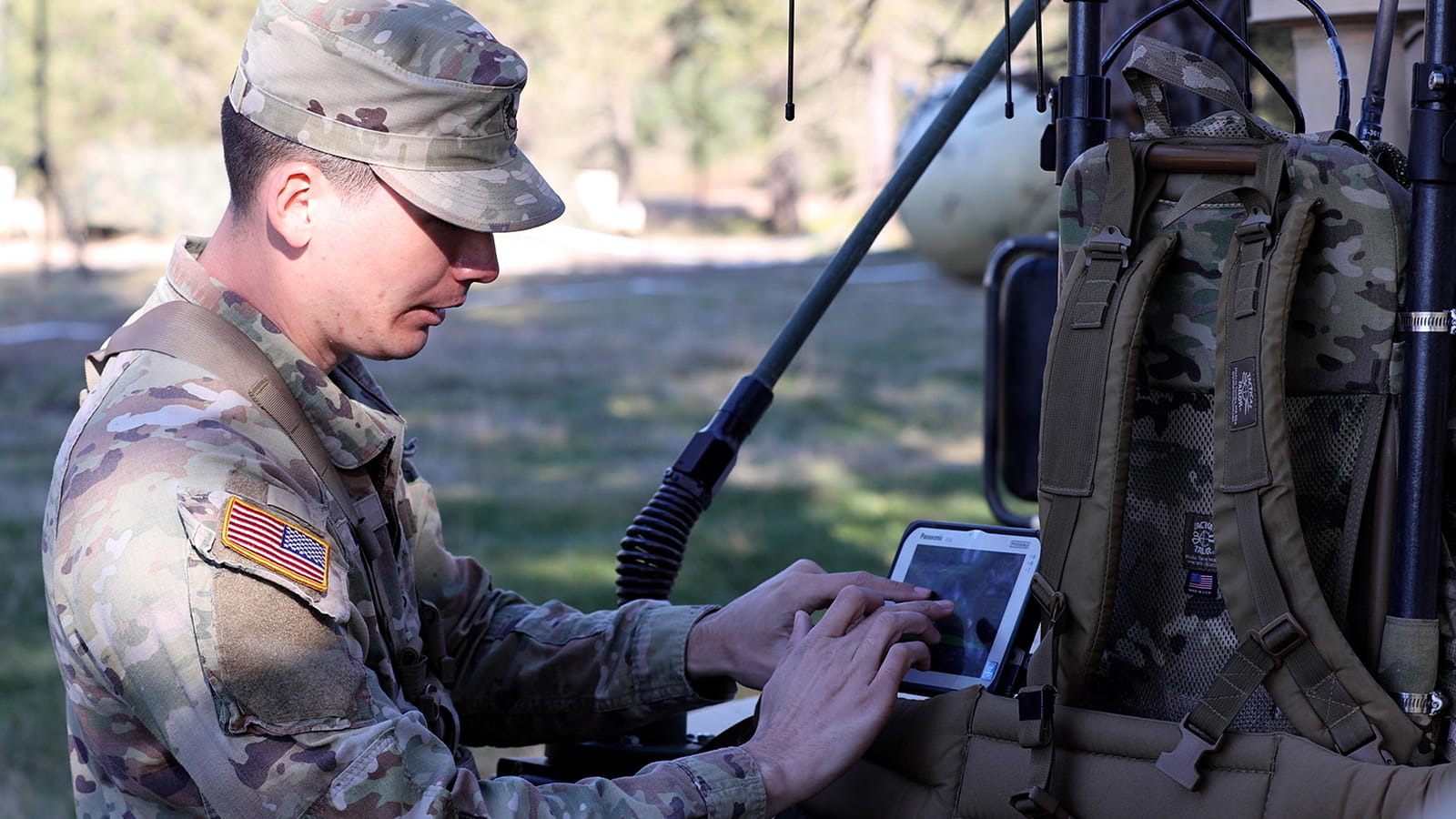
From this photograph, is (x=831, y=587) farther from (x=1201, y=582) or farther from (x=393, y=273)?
(x=393, y=273)

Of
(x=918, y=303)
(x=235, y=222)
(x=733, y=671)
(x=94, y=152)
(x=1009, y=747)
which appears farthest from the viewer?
(x=94, y=152)

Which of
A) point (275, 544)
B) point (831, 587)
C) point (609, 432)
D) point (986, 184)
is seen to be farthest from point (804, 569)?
point (609, 432)

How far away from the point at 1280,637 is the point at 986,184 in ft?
11.7

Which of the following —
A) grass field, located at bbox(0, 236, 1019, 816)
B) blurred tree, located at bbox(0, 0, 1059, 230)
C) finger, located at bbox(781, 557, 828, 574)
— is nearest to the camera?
finger, located at bbox(781, 557, 828, 574)

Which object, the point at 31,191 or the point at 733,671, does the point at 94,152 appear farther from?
the point at 733,671

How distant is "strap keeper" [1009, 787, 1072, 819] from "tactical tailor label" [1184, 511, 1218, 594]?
0.96ft

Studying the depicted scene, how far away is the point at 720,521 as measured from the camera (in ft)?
23.4

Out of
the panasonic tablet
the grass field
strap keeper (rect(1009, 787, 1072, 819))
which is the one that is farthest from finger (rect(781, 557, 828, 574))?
the grass field

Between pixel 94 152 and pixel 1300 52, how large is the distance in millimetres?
19830

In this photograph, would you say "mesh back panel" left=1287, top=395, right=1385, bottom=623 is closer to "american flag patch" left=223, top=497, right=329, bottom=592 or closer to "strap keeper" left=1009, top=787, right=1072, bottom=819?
"strap keeper" left=1009, top=787, right=1072, bottom=819

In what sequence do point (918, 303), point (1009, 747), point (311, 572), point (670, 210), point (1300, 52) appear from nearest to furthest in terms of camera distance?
point (311, 572)
point (1009, 747)
point (1300, 52)
point (918, 303)
point (670, 210)

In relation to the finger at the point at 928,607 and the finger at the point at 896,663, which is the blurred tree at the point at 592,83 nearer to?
the finger at the point at 928,607

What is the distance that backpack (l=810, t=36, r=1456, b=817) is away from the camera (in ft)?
4.93

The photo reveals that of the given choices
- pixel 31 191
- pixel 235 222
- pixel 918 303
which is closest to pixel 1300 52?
pixel 235 222
